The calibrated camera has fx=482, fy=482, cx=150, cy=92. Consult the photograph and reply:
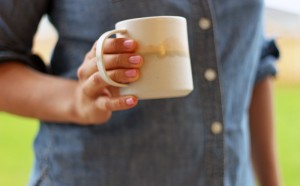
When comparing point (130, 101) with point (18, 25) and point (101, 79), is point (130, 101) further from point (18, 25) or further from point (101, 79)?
point (18, 25)

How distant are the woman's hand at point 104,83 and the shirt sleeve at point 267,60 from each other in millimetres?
417

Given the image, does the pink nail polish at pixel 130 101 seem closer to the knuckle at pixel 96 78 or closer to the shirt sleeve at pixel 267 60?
the knuckle at pixel 96 78

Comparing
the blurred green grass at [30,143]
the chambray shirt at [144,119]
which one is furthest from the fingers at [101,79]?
the blurred green grass at [30,143]

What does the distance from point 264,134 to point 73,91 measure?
1.63ft

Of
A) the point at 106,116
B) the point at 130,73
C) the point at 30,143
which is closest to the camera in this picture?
the point at 130,73

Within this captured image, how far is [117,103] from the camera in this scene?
25.5 inches

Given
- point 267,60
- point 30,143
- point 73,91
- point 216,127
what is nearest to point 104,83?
point 73,91

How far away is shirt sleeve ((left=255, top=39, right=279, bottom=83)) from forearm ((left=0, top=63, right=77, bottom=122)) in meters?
0.44

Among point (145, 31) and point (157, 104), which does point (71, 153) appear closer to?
point (157, 104)

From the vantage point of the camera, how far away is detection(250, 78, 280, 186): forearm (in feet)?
3.50

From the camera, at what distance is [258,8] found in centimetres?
88

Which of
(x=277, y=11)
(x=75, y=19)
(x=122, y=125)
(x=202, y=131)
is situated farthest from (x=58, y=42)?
(x=277, y=11)

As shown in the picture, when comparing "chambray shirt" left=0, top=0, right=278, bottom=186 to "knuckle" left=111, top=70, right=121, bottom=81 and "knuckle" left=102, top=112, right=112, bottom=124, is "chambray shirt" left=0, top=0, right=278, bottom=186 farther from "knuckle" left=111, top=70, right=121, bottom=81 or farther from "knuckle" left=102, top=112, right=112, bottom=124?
"knuckle" left=111, top=70, right=121, bottom=81

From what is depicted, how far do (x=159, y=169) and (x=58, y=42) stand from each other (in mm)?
283
